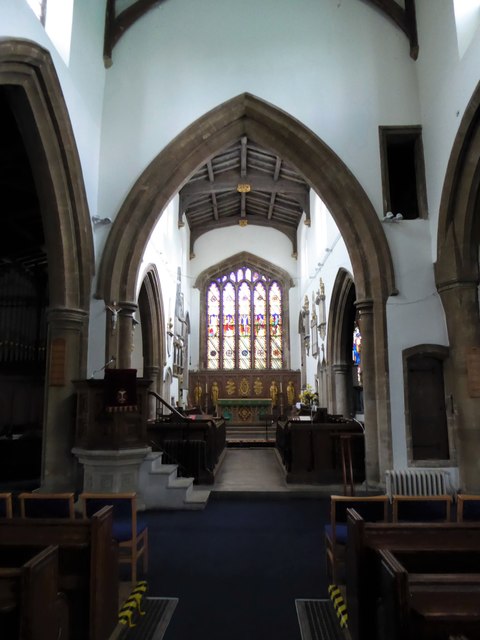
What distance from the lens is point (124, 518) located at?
397cm

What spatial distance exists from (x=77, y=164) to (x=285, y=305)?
13.1 m

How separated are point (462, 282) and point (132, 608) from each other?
6.31 metres

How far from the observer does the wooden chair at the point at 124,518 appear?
3.71m

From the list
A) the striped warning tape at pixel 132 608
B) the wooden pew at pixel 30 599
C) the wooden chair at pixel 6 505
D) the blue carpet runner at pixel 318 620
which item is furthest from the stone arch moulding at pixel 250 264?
the wooden pew at pixel 30 599

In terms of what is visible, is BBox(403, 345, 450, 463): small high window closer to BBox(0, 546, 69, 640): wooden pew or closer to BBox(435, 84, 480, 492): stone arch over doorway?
BBox(435, 84, 480, 492): stone arch over doorway

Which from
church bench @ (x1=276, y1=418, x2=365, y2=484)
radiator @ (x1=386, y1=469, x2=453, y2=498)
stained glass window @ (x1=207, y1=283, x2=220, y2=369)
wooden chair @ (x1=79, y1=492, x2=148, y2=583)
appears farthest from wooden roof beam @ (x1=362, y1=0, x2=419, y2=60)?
stained glass window @ (x1=207, y1=283, x2=220, y2=369)

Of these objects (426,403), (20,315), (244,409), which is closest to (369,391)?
(426,403)

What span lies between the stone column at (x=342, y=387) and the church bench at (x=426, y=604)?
32.1ft

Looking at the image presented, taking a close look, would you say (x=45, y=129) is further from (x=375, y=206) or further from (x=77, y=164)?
(x=375, y=206)

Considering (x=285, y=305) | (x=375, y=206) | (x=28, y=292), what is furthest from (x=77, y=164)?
(x=285, y=305)

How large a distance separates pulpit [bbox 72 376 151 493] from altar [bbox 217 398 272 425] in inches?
456

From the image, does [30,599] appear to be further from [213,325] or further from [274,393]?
[213,325]

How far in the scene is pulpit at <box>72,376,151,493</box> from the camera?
598 cm

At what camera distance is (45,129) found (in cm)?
680
